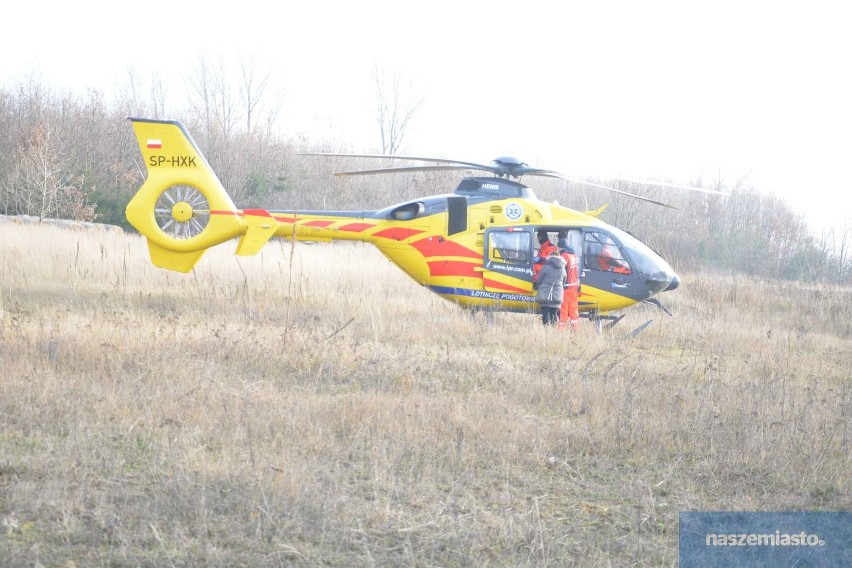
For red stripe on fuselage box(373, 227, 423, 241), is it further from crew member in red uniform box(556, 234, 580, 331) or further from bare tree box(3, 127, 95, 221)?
bare tree box(3, 127, 95, 221)

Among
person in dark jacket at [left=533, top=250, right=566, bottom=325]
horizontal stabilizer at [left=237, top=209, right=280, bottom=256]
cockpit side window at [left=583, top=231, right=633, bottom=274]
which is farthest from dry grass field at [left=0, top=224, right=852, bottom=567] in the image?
cockpit side window at [left=583, top=231, right=633, bottom=274]

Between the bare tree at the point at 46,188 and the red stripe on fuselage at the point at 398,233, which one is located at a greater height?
the bare tree at the point at 46,188

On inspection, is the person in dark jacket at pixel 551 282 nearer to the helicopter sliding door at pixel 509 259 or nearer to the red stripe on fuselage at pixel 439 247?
the helicopter sliding door at pixel 509 259

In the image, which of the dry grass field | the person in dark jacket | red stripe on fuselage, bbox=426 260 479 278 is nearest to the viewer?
the dry grass field

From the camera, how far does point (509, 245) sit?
12484 millimetres

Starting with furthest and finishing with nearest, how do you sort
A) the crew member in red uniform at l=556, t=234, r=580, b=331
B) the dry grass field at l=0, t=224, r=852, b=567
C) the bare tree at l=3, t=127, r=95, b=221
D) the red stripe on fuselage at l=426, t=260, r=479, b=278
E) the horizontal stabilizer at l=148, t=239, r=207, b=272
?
1. the bare tree at l=3, t=127, r=95, b=221
2. the red stripe on fuselage at l=426, t=260, r=479, b=278
3. the crew member in red uniform at l=556, t=234, r=580, b=331
4. the horizontal stabilizer at l=148, t=239, r=207, b=272
5. the dry grass field at l=0, t=224, r=852, b=567

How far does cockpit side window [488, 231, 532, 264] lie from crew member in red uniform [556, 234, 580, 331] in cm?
58

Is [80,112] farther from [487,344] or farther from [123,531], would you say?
[123,531]

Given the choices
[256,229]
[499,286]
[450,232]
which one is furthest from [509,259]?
[256,229]

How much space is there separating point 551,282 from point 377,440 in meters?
6.16

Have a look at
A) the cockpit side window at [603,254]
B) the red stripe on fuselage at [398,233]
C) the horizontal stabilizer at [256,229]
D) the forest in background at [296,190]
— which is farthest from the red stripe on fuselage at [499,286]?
the forest in background at [296,190]

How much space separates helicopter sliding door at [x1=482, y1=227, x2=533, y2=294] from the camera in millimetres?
12445

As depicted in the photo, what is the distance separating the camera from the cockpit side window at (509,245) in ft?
40.9

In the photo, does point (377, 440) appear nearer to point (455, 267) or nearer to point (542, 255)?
point (455, 267)
